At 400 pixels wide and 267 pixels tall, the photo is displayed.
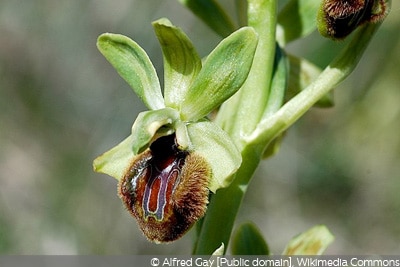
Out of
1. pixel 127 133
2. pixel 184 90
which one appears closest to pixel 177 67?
pixel 184 90

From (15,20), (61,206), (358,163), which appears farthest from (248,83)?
(15,20)

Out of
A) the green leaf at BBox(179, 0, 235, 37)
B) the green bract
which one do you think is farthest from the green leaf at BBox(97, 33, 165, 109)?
the green leaf at BBox(179, 0, 235, 37)

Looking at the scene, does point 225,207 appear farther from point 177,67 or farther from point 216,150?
point 177,67

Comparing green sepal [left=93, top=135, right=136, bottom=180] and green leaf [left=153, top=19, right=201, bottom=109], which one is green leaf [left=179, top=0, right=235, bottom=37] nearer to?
green leaf [left=153, top=19, right=201, bottom=109]

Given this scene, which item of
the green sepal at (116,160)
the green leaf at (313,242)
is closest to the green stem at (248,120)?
the green sepal at (116,160)

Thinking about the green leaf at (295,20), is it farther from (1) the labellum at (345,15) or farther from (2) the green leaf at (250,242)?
(2) the green leaf at (250,242)
